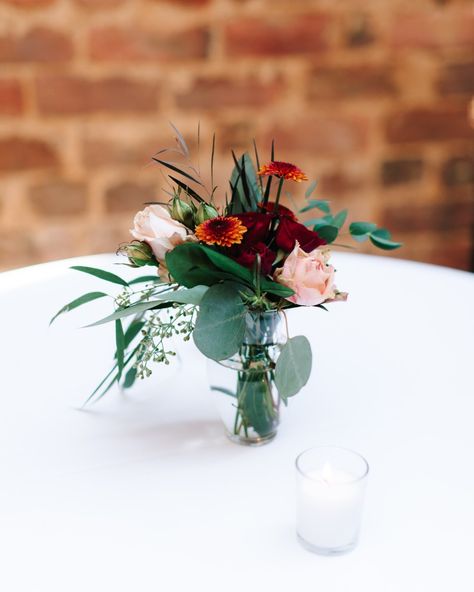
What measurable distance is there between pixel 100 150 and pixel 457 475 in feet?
5.04

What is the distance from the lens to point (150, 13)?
2.00 meters

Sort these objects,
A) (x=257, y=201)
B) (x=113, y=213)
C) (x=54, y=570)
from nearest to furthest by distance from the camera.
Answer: (x=54, y=570) < (x=257, y=201) < (x=113, y=213)

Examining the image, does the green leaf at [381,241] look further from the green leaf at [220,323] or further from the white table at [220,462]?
the green leaf at [220,323]

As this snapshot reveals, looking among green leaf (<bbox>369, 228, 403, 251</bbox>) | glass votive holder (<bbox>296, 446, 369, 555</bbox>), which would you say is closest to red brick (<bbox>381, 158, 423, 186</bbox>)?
green leaf (<bbox>369, 228, 403, 251</bbox>)

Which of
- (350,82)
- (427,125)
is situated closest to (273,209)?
(350,82)

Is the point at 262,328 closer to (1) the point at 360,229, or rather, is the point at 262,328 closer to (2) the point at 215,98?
(1) the point at 360,229

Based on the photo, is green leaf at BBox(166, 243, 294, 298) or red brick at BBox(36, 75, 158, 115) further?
red brick at BBox(36, 75, 158, 115)

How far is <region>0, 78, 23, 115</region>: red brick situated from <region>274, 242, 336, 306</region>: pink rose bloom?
1434 mm

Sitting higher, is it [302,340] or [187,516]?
[302,340]

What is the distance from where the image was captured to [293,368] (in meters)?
0.80

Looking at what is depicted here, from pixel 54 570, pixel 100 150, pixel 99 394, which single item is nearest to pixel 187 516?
pixel 54 570

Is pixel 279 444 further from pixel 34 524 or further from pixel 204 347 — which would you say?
pixel 34 524

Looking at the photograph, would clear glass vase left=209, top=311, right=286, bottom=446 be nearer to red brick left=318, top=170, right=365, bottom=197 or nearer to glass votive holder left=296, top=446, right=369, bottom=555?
glass votive holder left=296, top=446, right=369, bottom=555

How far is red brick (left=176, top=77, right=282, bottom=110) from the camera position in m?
2.10
